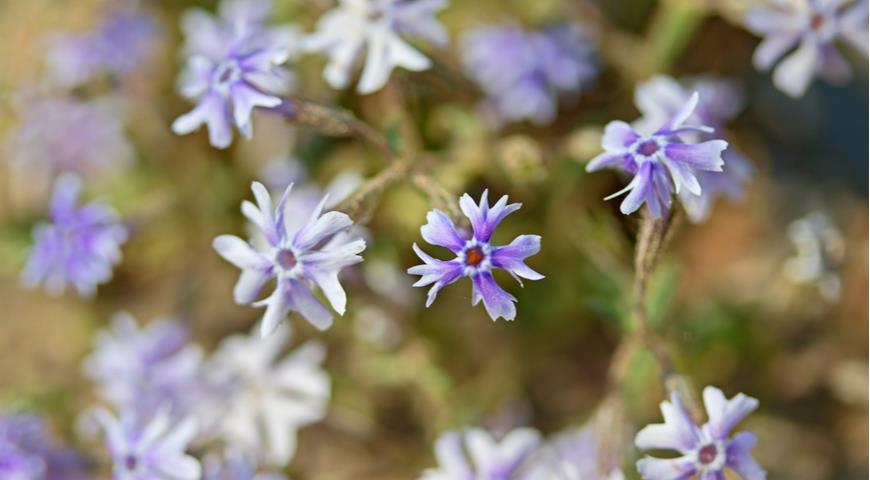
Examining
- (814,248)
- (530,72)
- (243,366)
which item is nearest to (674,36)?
(530,72)

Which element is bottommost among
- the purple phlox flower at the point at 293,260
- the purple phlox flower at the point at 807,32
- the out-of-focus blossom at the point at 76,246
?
the purple phlox flower at the point at 293,260

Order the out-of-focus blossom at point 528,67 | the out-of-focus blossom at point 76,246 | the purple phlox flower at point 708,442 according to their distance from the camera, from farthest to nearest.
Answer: the out-of-focus blossom at point 528,67
the out-of-focus blossom at point 76,246
the purple phlox flower at point 708,442

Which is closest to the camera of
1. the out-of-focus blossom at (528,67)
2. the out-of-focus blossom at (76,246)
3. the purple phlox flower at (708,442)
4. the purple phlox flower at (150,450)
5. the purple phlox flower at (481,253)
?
the purple phlox flower at (481,253)

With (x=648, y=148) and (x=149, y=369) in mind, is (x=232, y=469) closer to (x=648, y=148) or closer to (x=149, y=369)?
(x=149, y=369)

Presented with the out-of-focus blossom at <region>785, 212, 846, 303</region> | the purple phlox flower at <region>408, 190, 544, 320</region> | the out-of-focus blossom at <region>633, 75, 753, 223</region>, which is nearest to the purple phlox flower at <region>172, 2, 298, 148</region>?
the purple phlox flower at <region>408, 190, 544, 320</region>

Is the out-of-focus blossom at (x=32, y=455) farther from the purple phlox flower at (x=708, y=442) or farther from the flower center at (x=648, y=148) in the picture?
the flower center at (x=648, y=148)

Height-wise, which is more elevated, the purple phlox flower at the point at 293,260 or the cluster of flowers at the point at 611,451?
the purple phlox flower at the point at 293,260

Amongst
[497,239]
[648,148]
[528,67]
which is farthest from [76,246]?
[648,148]

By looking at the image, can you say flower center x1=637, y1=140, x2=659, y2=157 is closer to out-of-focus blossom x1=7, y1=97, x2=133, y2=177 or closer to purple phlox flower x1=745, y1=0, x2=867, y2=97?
purple phlox flower x1=745, y1=0, x2=867, y2=97

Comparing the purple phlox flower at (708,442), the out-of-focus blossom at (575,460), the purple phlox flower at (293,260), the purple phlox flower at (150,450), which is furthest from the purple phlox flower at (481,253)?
the purple phlox flower at (150,450)
